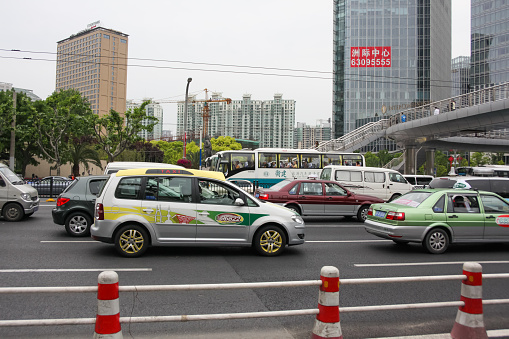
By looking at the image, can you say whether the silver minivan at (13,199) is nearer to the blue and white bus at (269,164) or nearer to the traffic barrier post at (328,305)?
the traffic barrier post at (328,305)

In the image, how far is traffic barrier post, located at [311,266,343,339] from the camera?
3.70 m

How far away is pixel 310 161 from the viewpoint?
84.7 feet

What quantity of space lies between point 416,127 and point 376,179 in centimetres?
1752

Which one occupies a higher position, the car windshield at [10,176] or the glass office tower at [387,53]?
the glass office tower at [387,53]

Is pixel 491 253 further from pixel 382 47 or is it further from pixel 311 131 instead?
pixel 311 131

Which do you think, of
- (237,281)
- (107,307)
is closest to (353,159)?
(237,281)

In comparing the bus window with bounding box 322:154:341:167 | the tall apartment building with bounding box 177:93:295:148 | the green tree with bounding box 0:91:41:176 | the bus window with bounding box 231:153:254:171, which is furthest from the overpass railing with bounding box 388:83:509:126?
the tall apartment building with bounding box 177:93:295:148

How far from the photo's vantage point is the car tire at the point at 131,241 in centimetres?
818

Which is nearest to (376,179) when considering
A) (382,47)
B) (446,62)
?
(382,47)

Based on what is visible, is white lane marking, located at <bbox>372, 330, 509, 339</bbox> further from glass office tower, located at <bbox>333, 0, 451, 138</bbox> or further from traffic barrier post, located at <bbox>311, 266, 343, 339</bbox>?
glass office tower, located at <bbox>333, 0, 451, 138</bbox>

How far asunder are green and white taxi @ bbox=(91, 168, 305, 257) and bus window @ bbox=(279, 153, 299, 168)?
16676 millimetres

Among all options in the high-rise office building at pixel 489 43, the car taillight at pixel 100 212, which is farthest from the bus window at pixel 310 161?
the high-rise office building at pixel 489 43

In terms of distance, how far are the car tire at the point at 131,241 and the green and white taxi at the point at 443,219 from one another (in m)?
5.36

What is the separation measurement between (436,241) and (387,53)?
7620 centimetres
